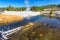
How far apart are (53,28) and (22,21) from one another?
0.38 meters

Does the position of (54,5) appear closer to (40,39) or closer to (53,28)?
(53,28)

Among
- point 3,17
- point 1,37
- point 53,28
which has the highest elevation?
point 3,17

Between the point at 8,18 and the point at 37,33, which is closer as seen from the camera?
the point at 37,33

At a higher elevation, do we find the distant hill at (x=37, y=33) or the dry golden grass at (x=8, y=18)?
the dry golden grass at (x=8, y=18)

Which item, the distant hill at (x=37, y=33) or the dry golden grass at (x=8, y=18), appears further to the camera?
the dry golden grass at (x=8, y=18)

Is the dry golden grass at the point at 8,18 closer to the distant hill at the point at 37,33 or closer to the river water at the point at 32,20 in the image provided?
the river water at the point at 32,20

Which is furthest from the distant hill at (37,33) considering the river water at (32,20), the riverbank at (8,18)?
the riverbank at (8,18)

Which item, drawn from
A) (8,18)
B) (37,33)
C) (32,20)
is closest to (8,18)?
(8,18)

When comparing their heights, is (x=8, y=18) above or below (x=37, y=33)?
above

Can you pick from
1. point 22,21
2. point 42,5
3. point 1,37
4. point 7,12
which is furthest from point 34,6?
point 1,37

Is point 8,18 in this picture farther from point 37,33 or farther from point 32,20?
point 37,33

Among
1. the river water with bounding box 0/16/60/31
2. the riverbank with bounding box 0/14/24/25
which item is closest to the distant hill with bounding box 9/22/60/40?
the river water with bounding box 0/16/60/31

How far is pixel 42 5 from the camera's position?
159cm

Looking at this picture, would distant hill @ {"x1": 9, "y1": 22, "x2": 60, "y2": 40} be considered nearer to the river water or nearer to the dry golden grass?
the river water
